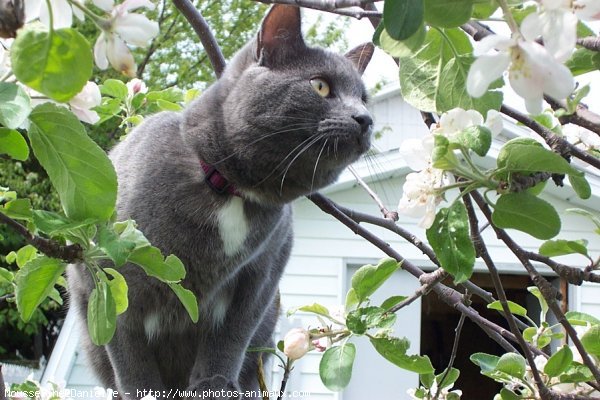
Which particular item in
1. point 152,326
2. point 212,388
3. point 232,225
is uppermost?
point 232,225

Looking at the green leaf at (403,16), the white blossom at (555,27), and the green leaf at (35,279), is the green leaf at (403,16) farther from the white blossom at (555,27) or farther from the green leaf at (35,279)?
the green leaf at (35,279)

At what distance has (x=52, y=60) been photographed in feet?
1.43

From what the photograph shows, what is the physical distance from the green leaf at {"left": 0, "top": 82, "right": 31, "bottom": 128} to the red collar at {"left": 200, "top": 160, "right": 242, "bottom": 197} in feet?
3.04

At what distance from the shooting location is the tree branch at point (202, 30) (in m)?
1.09

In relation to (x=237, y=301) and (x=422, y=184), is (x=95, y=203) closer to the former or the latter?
(x=422, y=184)

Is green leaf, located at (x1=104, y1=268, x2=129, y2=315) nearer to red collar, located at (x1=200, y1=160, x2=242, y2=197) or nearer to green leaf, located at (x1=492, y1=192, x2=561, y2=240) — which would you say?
green leaf, located at (x1=492, y1=192, x2=561, y2=240)

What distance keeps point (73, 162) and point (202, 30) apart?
0.74 m

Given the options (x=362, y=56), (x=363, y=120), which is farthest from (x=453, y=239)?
(x=362, y=56)

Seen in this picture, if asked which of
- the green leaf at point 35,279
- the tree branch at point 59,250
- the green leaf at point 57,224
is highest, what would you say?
the green leaf at point 57,224

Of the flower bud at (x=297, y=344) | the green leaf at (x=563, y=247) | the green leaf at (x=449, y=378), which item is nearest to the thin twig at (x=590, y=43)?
the green leaf at (x=563, y=247)

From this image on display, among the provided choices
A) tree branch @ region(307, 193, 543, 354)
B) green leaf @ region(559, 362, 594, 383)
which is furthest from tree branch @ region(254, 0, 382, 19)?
green leaf @ region(559, 362, 594, 383)

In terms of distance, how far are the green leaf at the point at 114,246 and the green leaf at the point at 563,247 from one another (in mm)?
482

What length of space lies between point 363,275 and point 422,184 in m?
0.36

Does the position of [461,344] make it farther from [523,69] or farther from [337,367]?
[523,69]
